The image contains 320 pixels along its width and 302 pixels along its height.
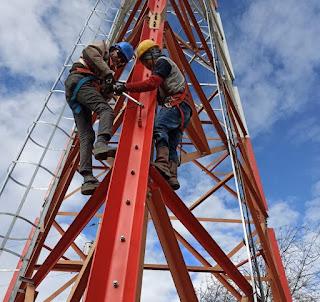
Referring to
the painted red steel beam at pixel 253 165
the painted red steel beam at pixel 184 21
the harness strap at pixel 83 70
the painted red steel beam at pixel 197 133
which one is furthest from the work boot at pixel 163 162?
the painted red steel beam at pixel 253 165

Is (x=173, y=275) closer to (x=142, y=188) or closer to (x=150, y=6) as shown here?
(x=142, y=188)

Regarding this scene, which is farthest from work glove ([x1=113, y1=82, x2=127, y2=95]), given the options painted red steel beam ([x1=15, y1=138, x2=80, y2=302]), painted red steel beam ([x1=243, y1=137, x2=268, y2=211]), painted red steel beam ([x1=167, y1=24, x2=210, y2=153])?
painted red steel beam ([x1=243, y1=137, x2=268, y2=211])

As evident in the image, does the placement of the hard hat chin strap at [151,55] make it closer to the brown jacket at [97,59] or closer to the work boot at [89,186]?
the brown jacket at [97,59]

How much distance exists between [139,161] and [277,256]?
14.3 ft

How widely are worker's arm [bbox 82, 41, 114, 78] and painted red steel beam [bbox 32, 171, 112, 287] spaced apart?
1.07 m

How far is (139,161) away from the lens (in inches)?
124

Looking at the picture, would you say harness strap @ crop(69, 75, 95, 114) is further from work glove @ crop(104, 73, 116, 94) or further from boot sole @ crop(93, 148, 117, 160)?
boot sole @ crop(93, 148, 117, 160)

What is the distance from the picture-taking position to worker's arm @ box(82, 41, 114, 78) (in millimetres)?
3662

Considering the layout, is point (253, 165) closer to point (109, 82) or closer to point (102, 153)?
point (109, 82)

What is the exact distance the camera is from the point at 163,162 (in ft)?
11.6

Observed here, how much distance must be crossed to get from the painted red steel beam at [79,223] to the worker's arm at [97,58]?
1074 millimetres

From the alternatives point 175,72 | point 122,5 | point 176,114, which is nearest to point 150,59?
point 175,72

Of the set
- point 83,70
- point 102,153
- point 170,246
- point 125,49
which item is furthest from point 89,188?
point 125,49

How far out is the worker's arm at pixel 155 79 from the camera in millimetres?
3559
